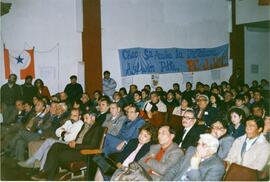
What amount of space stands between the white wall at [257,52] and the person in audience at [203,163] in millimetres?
9904

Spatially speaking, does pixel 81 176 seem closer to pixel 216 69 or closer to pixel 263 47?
pixel 216 69

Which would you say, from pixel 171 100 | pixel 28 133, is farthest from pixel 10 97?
pixel 171 100

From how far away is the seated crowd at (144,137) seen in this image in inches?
138

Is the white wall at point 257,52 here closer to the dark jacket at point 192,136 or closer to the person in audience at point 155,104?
the person in audience at point 155,104

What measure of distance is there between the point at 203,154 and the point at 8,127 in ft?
13.2

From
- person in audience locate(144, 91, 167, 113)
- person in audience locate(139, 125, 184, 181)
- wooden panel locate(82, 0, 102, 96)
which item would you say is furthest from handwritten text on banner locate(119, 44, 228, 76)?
person in audience locate(139, 125, 184, 181)

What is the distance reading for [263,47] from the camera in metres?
13.0

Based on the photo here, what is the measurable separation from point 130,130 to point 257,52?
30.4 ft

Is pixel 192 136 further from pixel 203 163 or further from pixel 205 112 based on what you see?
pixel 205 112

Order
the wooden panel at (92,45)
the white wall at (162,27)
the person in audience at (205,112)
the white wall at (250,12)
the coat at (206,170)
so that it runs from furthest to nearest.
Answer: the white wall at (250,12) → the white wall at (162,27) → the wooden panel at (92,45) → the person in audience at (205,112) → the coat at (206,170)

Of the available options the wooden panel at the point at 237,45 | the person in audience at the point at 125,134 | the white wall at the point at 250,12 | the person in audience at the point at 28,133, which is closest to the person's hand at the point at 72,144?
the person in audience at the point at 125,134

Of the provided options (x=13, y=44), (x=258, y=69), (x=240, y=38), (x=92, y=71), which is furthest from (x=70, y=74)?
(x=258, y=69)

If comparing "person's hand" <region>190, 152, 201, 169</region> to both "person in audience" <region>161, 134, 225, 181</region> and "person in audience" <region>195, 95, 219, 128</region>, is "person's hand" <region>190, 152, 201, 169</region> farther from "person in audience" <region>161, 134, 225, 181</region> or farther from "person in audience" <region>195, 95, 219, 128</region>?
"person in audience" <region>195, 95, 219, 128</region>

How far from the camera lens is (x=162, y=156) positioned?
3721 millimetres
